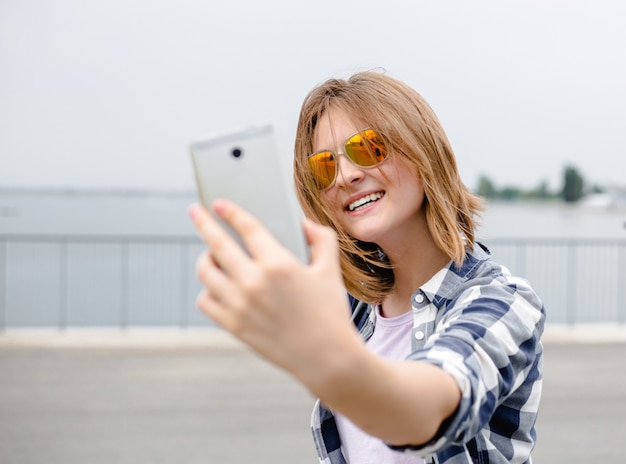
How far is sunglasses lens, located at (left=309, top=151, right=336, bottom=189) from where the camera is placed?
152 centimetres

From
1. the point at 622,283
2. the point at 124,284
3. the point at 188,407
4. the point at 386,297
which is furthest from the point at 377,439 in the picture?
the point at 622,283

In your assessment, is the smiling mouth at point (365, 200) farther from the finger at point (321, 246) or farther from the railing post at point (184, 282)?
the railing post at point (184, 282)

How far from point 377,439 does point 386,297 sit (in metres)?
0.32

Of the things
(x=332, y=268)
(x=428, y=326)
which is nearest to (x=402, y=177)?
(x=428, y=326)

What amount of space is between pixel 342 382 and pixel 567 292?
11.6 metres

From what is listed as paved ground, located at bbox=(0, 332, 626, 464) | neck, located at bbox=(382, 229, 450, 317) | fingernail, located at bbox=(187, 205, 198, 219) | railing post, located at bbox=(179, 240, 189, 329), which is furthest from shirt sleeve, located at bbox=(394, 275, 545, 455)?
railing post, located at bbox=(179, 240, 189, 329)

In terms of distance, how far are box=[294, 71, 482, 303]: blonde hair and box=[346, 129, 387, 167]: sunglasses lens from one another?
13 millimetres

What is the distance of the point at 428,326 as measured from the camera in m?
1.48

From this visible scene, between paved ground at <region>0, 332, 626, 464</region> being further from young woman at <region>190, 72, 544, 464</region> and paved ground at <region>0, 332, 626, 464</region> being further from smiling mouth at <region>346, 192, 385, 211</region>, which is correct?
smiling mouth at <region>346, 192, 385, 211</region>

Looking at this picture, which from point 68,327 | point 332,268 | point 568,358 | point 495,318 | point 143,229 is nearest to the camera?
point 332,268

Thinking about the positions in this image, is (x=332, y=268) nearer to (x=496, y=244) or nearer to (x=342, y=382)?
(x=342, y=382)

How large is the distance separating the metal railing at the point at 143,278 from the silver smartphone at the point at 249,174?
9.73 m

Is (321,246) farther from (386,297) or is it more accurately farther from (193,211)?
(386,297)

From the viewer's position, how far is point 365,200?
1505 mm
